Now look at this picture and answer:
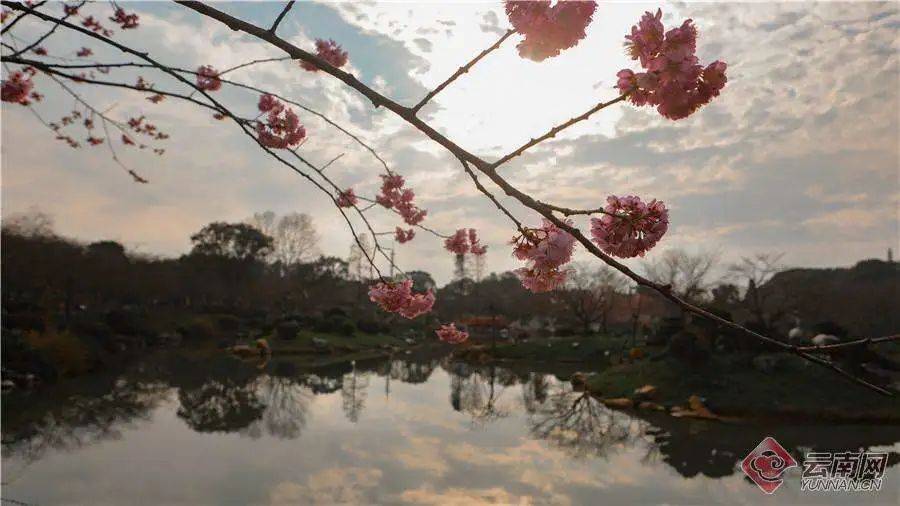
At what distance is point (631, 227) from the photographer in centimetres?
166

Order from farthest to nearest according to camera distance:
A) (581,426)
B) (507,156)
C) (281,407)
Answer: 1. (281,407)
2. (581,426)
3. (507,156)

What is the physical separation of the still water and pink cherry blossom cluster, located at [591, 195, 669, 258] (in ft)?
17.9

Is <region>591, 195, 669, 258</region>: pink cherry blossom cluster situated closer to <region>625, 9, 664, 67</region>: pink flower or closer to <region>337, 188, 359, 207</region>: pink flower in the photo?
<region>625, 9, 664, 67</region>: pink flower

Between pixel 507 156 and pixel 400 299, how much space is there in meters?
1.87

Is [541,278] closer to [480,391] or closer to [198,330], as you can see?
[480,391]

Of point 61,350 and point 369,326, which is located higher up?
point 369,326

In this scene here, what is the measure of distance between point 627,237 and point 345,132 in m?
1.15

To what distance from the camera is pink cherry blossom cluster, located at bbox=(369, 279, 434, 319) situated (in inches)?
119

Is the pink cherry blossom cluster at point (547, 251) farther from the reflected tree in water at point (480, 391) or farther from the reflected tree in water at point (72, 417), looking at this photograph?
the reflected tree in water at point (480, 391)

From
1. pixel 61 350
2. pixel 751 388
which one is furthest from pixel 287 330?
pixel 751 388

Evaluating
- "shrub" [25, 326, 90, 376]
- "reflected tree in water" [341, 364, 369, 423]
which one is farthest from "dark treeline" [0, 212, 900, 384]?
"reflected tree in water" [341, 364, 369, 423]

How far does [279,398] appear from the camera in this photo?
1253 centimetres

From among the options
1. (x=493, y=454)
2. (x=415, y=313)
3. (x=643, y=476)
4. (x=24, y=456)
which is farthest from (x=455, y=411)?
(x=415, y=313)

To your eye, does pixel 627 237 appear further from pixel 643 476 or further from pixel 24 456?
→ pixel 24 456
